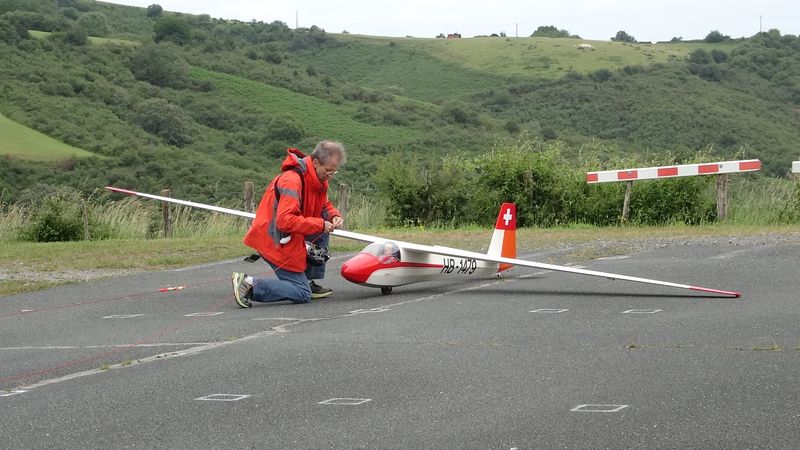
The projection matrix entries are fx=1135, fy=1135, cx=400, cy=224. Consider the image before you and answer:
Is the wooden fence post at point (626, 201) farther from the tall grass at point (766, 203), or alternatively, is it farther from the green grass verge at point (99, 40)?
the green grass verge at point (99, 40)

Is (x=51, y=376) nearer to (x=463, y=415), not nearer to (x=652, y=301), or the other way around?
(x=463, y=415)

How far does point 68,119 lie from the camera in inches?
3888

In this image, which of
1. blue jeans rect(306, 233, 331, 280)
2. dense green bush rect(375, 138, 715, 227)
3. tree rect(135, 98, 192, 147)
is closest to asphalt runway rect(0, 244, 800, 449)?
blue jeans rect(306, 233, 331, 280)

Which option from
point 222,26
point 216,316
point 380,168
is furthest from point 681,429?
point 222,26

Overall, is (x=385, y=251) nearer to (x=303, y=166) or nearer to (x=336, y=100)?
(x=303, y=166)

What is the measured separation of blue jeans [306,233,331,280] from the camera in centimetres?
1308

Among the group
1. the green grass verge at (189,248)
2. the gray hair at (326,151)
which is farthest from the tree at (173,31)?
the gray hair at (326,151)

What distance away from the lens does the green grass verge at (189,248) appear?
17984 millimetres

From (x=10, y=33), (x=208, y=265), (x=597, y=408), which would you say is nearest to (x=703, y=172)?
(x=208, y=265)

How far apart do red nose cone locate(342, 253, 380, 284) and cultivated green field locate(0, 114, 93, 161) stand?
68.6 m

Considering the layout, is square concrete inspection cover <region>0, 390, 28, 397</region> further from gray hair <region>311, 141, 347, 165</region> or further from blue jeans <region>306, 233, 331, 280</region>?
blue jeans <region>306, 233, 331, 280</region>

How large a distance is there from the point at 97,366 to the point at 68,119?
308 feet

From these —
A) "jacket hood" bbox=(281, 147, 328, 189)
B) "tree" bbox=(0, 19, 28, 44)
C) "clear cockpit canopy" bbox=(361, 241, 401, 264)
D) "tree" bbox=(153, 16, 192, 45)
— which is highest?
"tree" bbox=(153, 16, 192, 45)

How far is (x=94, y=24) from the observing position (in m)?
155
